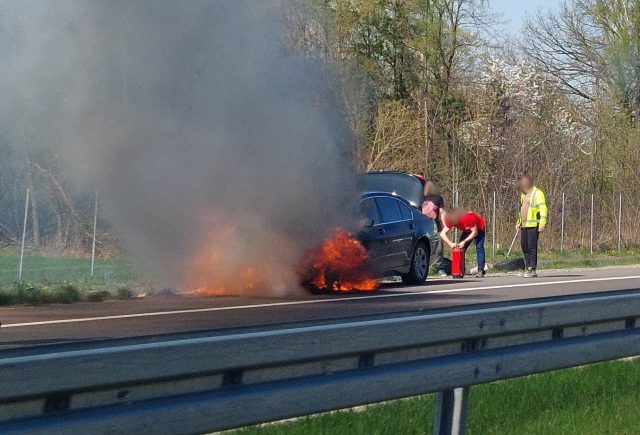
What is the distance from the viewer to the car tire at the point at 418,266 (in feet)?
67.5

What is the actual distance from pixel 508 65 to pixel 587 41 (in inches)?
259

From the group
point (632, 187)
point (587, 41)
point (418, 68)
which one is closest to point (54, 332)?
point (418, 68)

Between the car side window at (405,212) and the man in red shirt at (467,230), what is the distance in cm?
333

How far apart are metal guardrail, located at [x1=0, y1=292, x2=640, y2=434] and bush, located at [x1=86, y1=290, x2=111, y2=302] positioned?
1116 cm

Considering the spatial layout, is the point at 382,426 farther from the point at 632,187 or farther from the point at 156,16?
the point at 632,187

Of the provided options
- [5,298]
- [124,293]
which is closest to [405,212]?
[124,293]

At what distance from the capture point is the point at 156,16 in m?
16.7

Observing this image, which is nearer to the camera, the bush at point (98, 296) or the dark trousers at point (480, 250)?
the bush at point (98, 296)

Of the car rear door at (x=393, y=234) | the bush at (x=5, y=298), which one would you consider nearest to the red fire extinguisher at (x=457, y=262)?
the car rear door at (x=393, y=234)

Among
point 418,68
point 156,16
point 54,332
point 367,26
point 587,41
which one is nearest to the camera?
point 54,332

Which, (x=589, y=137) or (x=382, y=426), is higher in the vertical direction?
(x=589, y=137)

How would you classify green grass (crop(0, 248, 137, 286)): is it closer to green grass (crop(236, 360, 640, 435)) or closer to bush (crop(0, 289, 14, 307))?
bush (crop(0, 289, 14, 307))

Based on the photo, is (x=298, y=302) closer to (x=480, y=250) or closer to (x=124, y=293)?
(x=124, y=293)

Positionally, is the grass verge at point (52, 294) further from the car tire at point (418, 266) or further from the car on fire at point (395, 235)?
the car tire at point (418, 266)
